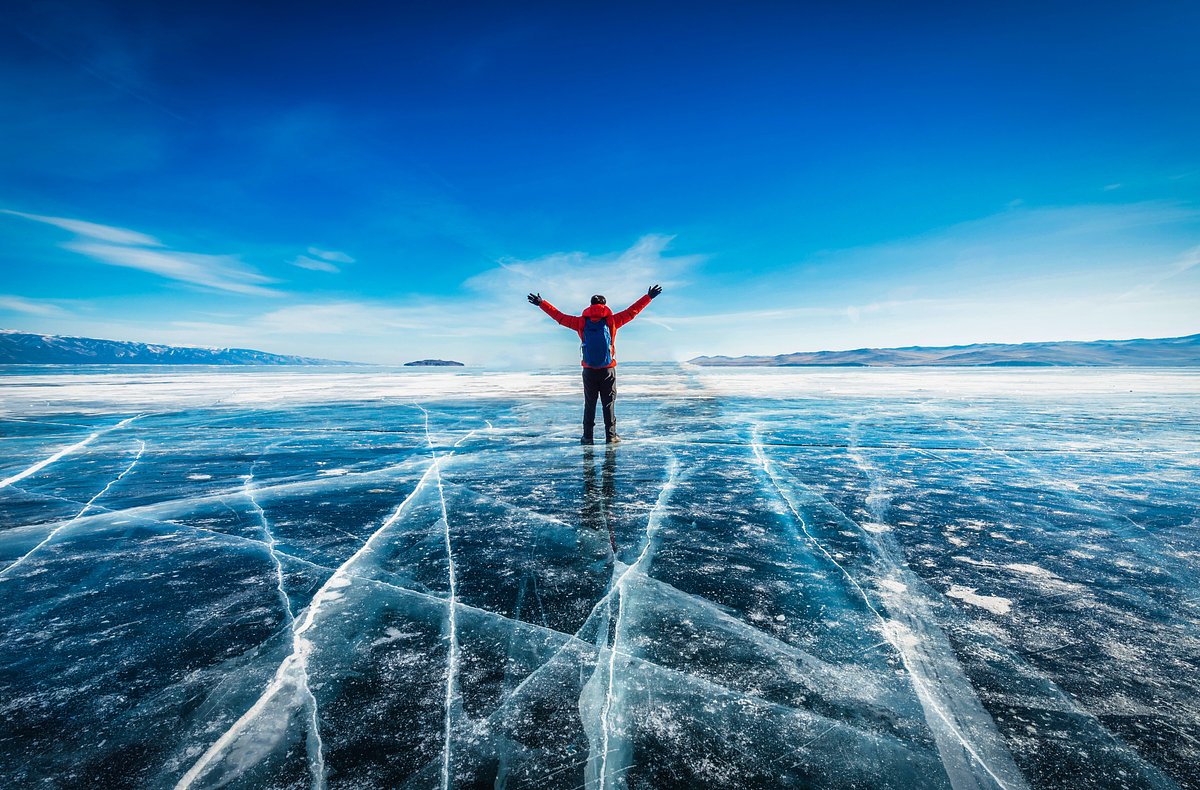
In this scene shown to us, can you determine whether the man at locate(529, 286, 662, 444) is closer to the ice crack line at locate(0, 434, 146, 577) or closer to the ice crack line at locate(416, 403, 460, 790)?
the ice crack line at locate(416, 403, 460, 790)

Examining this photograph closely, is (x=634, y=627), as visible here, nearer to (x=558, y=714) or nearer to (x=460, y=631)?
(x=558, y=714)

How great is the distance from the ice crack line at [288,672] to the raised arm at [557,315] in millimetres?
4265

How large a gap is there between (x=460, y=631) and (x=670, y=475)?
352 centimetres

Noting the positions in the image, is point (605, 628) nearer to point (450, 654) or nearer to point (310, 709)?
Answer: point (450, 654)

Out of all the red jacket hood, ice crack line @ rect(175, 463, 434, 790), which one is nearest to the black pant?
the red jacket hood

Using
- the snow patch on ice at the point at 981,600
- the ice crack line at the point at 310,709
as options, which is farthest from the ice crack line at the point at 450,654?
the snow patch on ice at the point at 981,600

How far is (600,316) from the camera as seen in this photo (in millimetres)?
7301

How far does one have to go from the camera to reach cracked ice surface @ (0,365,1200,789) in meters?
1.71

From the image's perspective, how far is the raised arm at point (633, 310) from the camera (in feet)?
22.8

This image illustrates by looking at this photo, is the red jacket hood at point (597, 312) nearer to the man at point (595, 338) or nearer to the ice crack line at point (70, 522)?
the man at point (595, 338)

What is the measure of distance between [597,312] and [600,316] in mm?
80

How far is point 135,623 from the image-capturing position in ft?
8.56

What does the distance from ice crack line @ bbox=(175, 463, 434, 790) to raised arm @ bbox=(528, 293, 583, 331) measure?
4.26m

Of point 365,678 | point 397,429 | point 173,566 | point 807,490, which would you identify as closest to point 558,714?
point 365,678
